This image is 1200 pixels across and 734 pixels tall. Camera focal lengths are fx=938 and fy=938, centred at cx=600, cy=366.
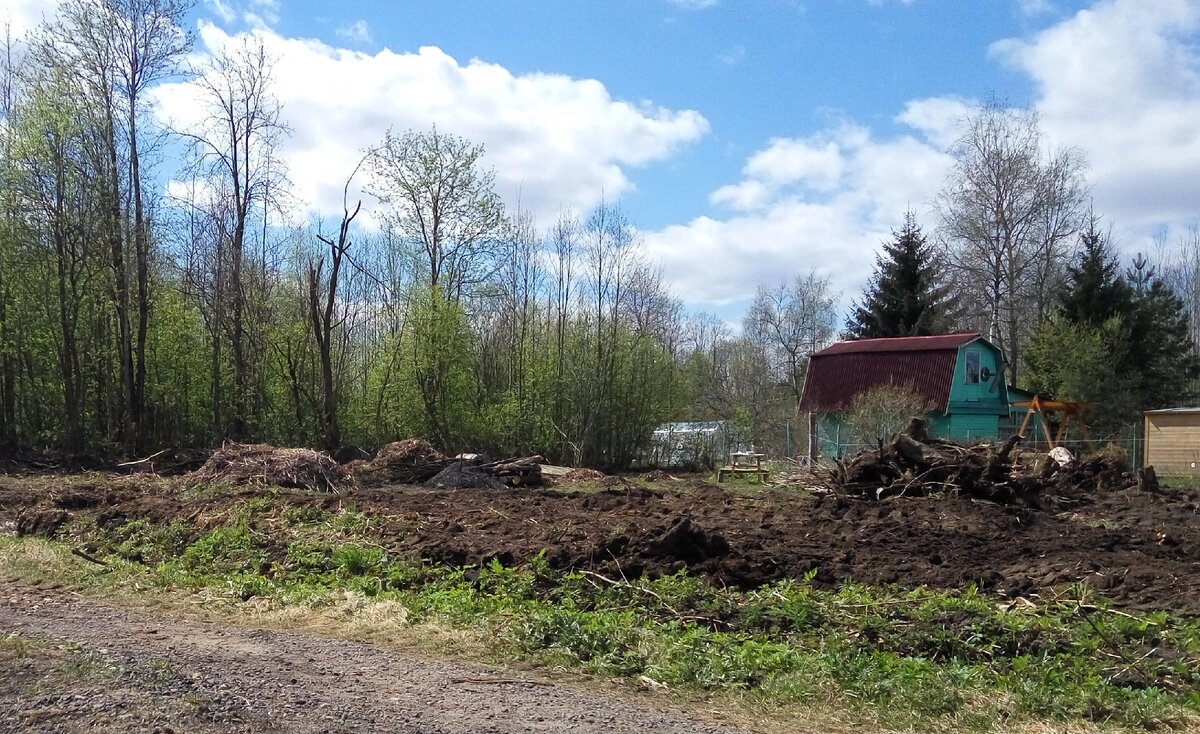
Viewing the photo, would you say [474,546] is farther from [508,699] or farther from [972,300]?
[972,300]

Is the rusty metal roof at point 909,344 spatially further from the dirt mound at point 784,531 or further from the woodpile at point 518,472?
the woodpile at point 518,472

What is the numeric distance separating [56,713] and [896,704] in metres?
4.67

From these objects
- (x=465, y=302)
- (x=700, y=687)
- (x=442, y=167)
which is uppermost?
(x=442, y=167)

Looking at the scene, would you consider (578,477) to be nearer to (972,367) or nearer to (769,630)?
(769,630)

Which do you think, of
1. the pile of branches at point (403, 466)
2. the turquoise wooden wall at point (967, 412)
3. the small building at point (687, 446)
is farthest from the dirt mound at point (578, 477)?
the turquoise wooden wall at point (967, 412)

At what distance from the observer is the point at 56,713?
4.82m

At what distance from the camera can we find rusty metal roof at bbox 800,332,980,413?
1297 inches

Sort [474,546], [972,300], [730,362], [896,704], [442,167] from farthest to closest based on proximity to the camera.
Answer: [730,362] < [972,300] < [442,167] < [474,546] < [896,704]

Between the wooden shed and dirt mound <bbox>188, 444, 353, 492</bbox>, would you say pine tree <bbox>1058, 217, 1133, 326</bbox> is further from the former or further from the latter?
dirt mound <bbox>188, 444, 353, 492</bbox>

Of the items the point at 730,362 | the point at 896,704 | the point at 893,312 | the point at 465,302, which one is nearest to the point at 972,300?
the point at 893,312

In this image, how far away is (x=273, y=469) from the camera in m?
16.8

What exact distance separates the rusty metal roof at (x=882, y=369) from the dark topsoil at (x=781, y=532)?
49.2 ft

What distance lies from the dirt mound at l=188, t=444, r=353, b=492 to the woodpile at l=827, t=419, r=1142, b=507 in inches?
363

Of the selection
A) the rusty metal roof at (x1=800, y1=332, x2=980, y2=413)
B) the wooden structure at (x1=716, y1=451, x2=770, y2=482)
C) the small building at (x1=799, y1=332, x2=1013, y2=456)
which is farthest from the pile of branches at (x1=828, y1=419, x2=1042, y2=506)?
the rusty metal roof at (x1=800, y1=332, x2=980, y2=413)
